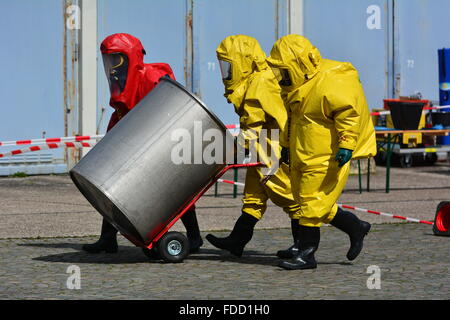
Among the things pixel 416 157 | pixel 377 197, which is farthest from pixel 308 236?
pixel 416 157

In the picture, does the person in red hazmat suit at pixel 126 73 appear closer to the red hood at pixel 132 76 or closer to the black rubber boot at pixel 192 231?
the red hood at pixel 132 76

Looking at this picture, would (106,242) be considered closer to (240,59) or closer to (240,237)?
(240,237)

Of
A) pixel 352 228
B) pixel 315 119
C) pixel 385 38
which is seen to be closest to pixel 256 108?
pixel 315 119

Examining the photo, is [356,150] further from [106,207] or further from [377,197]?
[377,197]

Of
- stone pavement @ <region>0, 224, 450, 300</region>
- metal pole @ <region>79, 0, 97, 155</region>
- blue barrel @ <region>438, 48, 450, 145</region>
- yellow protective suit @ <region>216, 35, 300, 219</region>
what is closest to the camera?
stone pavement @ <region>0, 224, 450, 300</region>

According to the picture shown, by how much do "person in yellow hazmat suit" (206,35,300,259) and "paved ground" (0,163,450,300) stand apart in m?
0.28

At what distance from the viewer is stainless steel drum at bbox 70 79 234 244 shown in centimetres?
751

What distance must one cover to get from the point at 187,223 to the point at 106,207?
0.93 m

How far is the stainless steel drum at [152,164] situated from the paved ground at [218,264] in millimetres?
416

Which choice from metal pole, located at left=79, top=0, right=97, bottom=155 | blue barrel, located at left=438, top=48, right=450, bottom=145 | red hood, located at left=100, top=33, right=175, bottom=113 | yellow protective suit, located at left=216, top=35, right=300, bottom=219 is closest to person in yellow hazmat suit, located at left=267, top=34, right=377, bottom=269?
yellow protective suit, located at left=216, top=35, right=300, bottom=219

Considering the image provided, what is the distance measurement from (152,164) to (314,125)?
45.1 inches

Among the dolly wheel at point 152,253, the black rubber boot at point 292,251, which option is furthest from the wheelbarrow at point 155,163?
the black rubber boot at point 292,251

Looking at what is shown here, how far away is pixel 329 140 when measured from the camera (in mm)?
7555

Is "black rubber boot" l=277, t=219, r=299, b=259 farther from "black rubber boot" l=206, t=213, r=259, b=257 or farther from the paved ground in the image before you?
"black rubber boot" l=206, t=213, r=259, b=257
